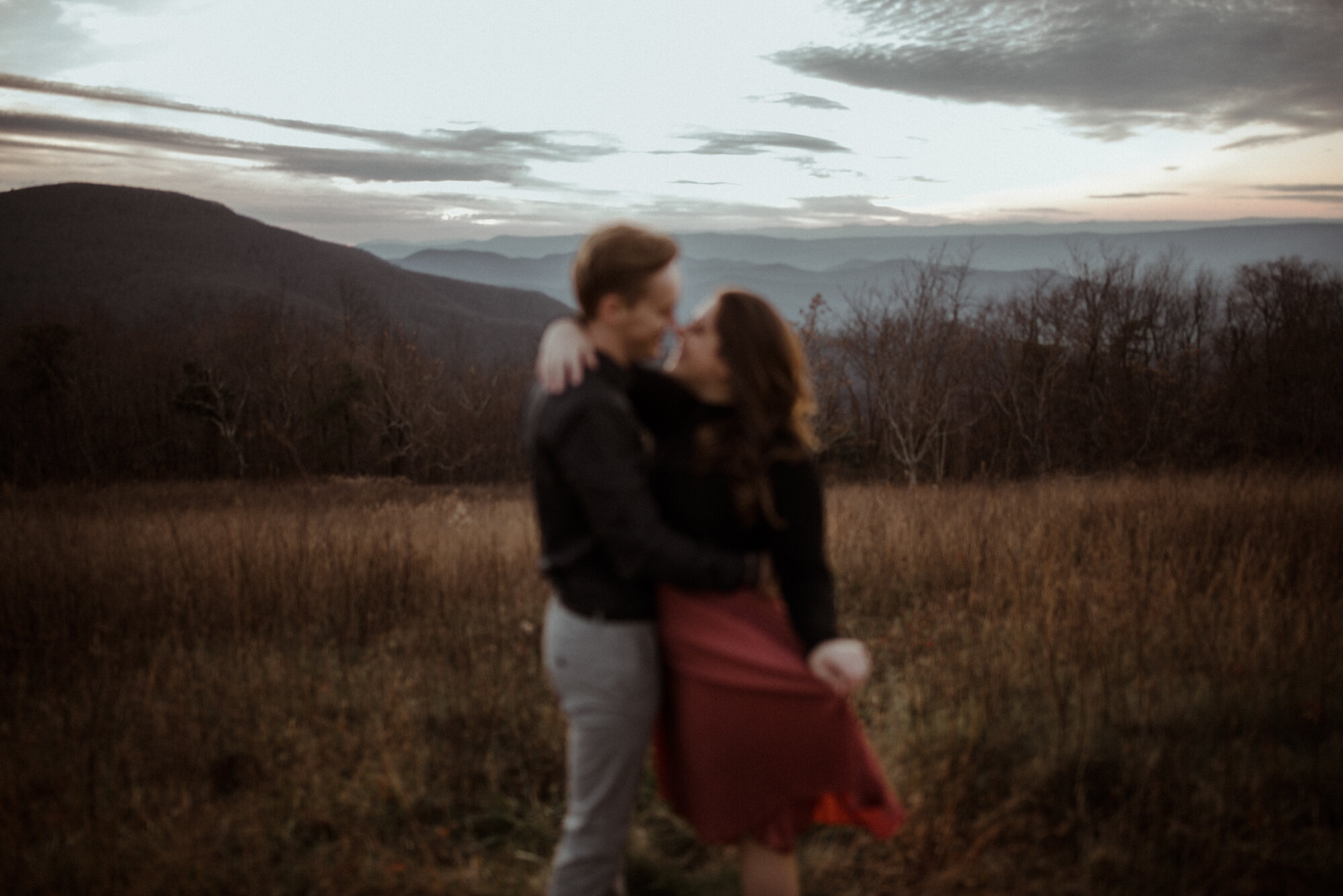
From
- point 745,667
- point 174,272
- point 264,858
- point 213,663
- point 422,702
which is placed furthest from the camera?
point 174,272

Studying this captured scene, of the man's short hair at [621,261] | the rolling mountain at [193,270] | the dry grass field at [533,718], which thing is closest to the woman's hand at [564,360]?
the man's short hair at [621,261]

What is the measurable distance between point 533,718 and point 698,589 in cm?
232

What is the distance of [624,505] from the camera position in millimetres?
1397

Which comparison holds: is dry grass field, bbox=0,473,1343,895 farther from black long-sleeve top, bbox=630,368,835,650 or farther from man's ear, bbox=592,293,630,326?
man's ear, bbox=592,293,630,326

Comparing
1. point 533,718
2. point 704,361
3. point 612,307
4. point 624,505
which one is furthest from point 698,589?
point 533,718

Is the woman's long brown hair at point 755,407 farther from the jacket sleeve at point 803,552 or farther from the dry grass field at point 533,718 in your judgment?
the dry grass field at point 533,718

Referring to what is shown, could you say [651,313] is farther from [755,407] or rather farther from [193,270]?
[193,270]

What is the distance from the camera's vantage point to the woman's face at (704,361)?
1.60 meters

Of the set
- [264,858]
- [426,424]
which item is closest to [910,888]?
[264,858]

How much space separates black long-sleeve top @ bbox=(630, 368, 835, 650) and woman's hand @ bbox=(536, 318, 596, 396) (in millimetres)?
162

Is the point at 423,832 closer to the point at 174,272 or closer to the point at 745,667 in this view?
the point at 745,667

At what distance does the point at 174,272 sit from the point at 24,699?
Answer: 492 ft

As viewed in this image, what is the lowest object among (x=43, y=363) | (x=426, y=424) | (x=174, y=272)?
(x=426, y=424)

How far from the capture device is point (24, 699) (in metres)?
3.95
